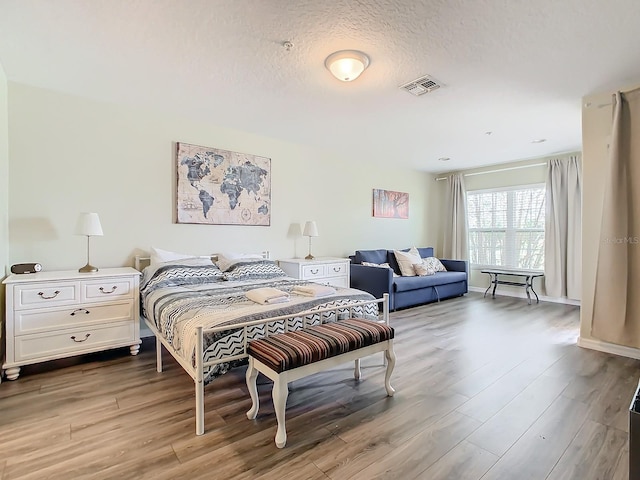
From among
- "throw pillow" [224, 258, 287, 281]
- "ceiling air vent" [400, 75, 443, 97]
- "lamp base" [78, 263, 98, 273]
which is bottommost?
"throw pillow" [224, 258, 287, 281]

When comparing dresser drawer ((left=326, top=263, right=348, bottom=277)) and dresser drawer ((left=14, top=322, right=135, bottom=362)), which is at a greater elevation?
dresser drawer ((left=326, top=263, right=348, bottom=277))

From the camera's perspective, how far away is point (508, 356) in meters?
3.05

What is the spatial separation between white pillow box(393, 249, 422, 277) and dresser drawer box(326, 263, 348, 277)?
3.99 ft

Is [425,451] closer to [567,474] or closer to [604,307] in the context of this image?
[567,474]

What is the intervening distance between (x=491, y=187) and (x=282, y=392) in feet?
19.7

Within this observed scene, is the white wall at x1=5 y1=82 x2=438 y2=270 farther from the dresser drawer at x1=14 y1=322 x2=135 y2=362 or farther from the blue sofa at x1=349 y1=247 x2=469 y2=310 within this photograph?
the blue sofa at x1=349 y1=247 x2=469 y2=310

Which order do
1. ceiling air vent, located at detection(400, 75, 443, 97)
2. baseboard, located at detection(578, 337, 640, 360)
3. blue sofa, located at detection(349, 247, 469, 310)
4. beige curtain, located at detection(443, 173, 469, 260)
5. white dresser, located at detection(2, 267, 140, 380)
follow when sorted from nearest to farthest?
1. white dresser, located at detection(2, 267, 140, 380)
2. ceiling air vent, located at detection(400, 75, 443, 97)
3. baseboard, located at detection(578, 337, 640, 360)
4. blue sofa, located at detection(349, 247, 469, 310)
5. beige curtain, located at detection(443, 173, 469, 260)

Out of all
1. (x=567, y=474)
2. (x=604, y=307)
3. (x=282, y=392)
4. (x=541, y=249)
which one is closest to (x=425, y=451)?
(x=567, y=474)

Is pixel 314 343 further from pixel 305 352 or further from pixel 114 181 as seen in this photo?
pixel 114 181

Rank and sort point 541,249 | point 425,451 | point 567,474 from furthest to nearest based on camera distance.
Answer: point 541,249, point 425,451, point 567,474

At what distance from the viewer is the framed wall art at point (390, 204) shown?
235 inches

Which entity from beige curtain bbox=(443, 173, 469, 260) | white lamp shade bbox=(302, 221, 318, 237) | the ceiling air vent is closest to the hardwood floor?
white lamp shade bbox=(302, 221, 318, 237)

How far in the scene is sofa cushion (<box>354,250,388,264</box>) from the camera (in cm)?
530

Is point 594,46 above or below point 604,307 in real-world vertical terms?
above
